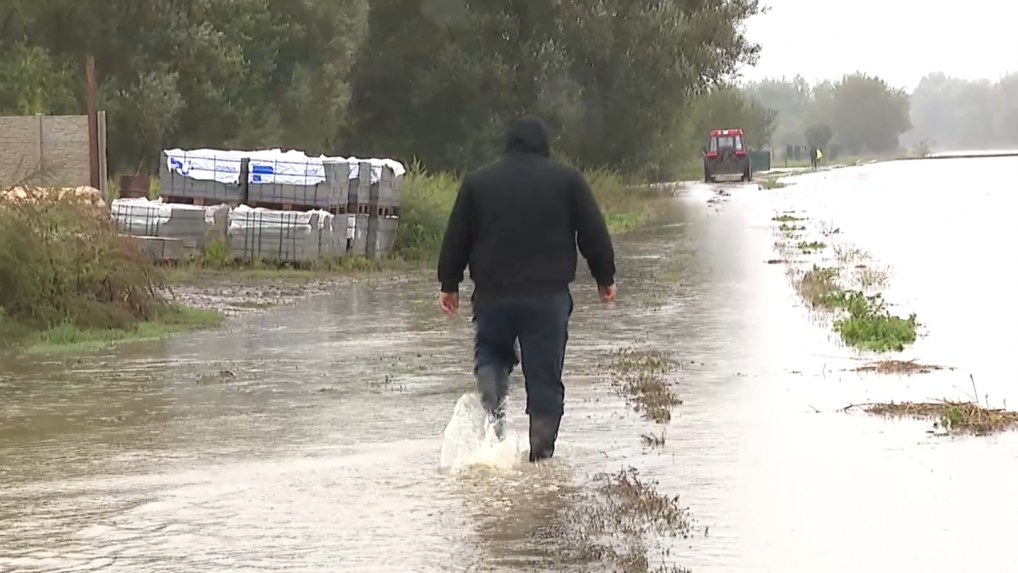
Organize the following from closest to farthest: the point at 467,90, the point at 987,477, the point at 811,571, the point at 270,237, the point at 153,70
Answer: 1. the point at 811,571
2. the point at 987,477
3. the point at 270,237
4. the point at 153,70
5. the point at 467,90

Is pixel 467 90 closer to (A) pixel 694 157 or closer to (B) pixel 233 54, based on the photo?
(B) pixel 233 54

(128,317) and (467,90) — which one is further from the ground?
(467,90)

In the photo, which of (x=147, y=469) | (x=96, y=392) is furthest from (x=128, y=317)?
(x=147, y=469)

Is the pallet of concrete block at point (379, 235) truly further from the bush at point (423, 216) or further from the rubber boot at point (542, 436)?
the rubber boot at point (542, 436)

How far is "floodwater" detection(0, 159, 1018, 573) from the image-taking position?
254 inches

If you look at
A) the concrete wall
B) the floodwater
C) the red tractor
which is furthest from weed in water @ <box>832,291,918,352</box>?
the red tractor

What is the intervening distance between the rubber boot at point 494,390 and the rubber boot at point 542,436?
224 millimetres

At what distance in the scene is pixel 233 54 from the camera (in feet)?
121

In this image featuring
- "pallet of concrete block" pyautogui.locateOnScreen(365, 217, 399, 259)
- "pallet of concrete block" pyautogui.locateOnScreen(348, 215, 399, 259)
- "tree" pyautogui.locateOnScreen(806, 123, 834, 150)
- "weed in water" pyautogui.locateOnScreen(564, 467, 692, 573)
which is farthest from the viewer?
"tree" pyautogui.locateOnScreen(806, 123, 834, 150)

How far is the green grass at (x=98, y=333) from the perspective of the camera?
13.5 m

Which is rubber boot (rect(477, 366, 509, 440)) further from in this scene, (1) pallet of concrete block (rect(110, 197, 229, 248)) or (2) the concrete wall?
(1) pallet of concrete block (rect(110, 197, 229, 248))

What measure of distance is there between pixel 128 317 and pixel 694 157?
70.4m

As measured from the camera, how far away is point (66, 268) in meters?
14.3

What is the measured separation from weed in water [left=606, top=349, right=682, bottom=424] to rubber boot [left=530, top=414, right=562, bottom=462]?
137cm
